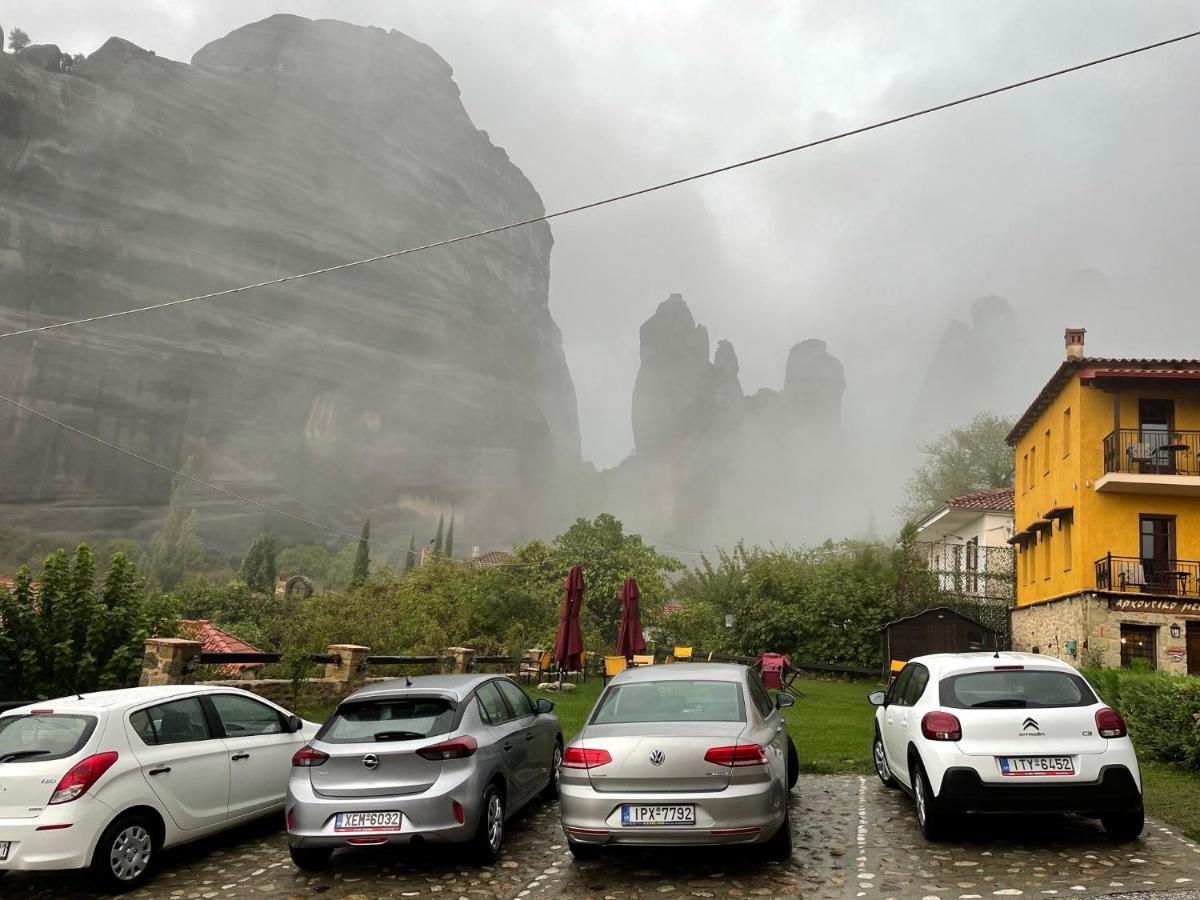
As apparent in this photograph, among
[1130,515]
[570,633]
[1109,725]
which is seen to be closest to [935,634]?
[1130,515]

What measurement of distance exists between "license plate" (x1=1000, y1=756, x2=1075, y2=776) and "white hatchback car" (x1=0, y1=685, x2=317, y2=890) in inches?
241

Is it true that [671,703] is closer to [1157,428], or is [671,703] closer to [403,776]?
[403,776]

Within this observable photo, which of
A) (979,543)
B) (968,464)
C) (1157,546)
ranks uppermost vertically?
(968,464)

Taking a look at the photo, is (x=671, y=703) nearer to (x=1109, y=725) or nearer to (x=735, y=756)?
(x=735, y=756)

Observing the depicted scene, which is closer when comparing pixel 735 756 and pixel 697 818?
pixel 697 818

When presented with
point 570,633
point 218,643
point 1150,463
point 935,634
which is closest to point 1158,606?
point 1150,463

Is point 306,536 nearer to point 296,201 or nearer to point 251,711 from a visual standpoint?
point 296,201

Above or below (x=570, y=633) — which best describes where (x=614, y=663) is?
below

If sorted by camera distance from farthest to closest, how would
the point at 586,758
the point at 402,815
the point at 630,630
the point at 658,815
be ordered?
the point at 630,630 < the point at 402,815 < the point at 586,758 < the point at 658,815

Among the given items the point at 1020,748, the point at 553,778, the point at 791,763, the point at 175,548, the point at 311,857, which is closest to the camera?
the point at 1020,748

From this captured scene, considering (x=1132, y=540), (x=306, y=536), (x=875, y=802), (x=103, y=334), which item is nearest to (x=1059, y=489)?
(x=1132, y=540)

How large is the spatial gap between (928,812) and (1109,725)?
150 cm

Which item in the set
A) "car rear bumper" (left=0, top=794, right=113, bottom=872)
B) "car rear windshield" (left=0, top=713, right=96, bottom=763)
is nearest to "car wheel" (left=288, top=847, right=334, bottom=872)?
"car rear bumper" (left=0, top=794, right=113, bottom=872)

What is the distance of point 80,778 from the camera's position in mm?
5938
